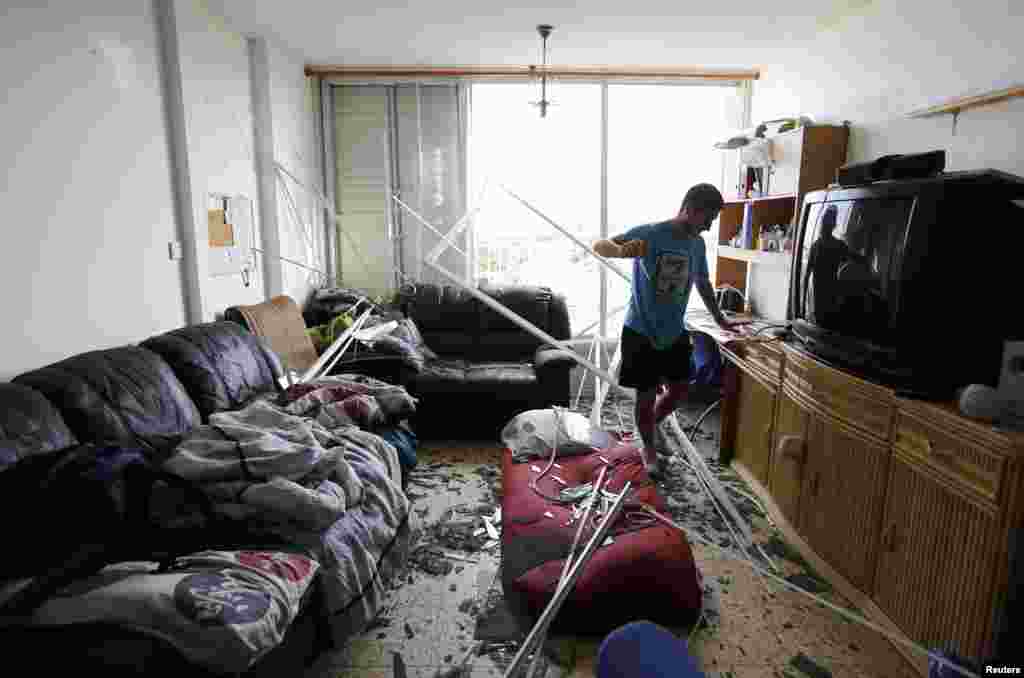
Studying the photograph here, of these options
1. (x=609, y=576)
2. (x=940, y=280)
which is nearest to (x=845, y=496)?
(x=940, y=280)

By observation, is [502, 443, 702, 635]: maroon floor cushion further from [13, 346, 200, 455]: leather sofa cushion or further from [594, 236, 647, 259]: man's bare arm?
[13, 346, 200, 455]: leather sofa cushion

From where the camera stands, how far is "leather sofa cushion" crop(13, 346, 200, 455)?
1.76m

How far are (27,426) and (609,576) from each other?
1.78 metres

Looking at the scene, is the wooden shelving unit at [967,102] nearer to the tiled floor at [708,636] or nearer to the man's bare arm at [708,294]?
the man's bare arm at [708,294]

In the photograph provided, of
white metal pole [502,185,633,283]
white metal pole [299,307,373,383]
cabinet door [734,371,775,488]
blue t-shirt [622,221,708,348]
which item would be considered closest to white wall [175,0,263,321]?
white metal pole [299,307,373,383]

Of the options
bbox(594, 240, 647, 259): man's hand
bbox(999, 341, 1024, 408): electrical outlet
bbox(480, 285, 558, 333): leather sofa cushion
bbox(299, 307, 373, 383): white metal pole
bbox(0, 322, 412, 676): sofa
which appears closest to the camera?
bbox(0, 322, 412, 676): sofa

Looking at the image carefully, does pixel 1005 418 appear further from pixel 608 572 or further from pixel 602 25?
pixel 602 25

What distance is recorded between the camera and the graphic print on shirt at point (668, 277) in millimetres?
2604

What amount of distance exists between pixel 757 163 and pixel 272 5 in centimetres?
300

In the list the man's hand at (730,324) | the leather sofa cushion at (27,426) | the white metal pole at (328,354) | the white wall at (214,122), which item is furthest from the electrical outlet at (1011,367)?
the white wall at (214,122)

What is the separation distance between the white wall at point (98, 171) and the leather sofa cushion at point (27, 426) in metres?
0.35

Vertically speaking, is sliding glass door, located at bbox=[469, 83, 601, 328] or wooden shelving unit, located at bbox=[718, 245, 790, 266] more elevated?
sliding glass door, located at bbox=[469, 83, 601, 328]

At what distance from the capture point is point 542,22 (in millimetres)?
3318

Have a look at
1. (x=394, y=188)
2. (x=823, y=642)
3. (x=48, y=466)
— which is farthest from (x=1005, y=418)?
(x=394, y=188)
